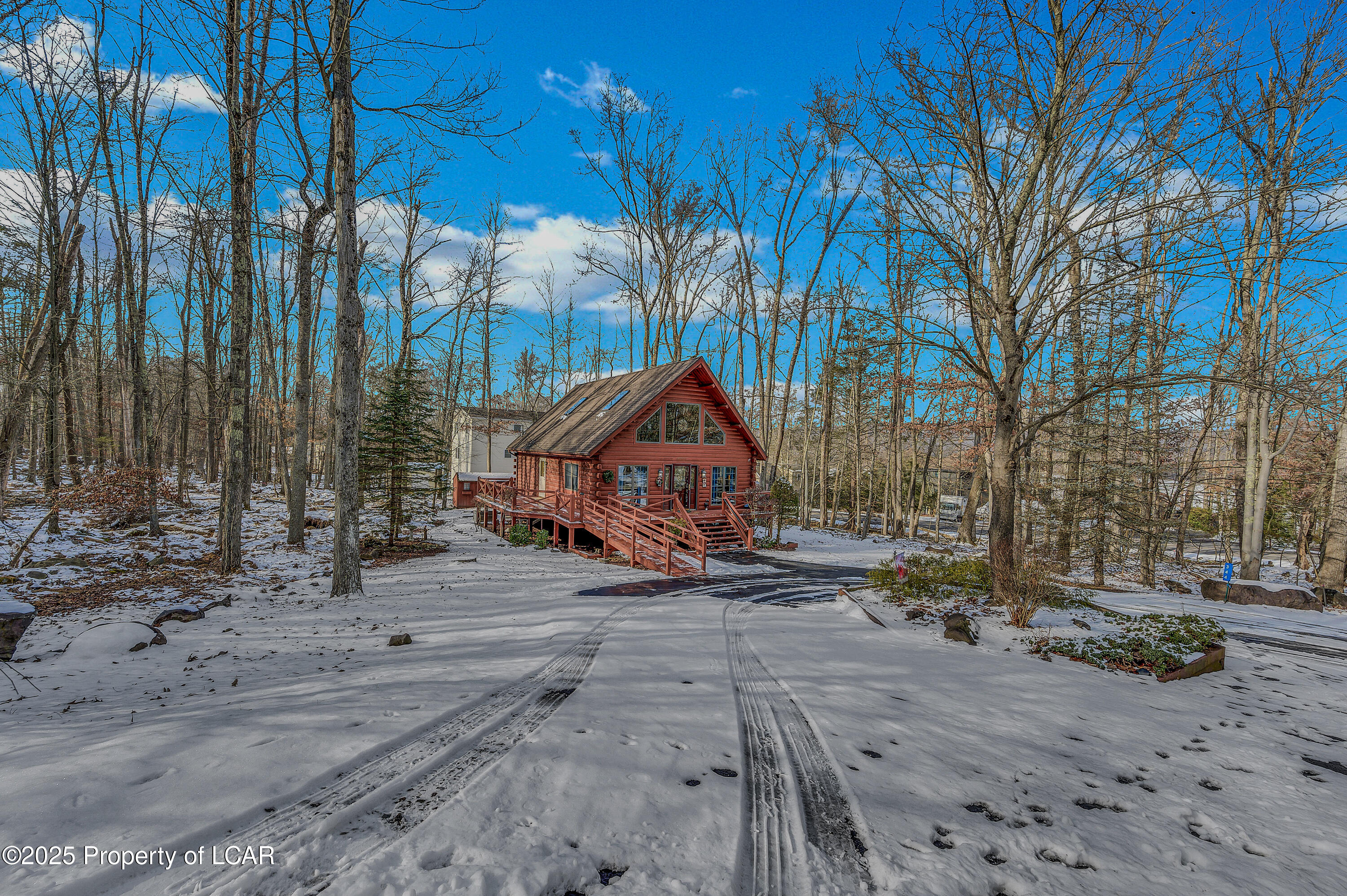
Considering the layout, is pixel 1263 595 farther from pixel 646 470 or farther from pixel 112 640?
pixel 112 640

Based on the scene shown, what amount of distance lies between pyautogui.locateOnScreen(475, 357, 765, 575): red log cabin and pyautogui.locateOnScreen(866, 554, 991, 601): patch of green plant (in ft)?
18.8

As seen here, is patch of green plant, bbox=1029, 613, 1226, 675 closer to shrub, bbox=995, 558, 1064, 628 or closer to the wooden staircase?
shrub, bbox=995, 558, 1064, 628

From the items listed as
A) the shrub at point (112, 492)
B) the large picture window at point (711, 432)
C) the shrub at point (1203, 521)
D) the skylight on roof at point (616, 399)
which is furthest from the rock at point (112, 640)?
the shrub at point (1203, 521)

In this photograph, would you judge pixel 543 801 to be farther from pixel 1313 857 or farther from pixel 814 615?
pixel 814 615

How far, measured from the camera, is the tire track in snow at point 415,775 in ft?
8.40

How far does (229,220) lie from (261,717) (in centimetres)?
997

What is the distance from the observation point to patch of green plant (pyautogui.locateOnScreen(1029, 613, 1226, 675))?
648cm

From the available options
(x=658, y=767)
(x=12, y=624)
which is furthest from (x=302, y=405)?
(x=658, y=767)

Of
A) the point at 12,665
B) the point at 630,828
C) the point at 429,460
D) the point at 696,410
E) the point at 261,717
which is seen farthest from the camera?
the point at 696,410

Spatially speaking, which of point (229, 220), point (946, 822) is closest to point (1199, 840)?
point (946, 822)

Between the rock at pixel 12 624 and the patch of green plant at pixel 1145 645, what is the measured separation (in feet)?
40.8

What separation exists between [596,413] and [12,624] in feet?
53.3

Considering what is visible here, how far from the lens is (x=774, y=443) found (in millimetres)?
44500

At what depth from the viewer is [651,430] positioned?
19281 mm
